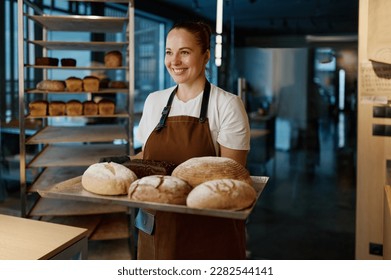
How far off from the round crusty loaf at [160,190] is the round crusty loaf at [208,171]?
4cm

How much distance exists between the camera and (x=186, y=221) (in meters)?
1.28

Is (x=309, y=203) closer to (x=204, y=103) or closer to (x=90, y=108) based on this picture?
(x=90, y=108)

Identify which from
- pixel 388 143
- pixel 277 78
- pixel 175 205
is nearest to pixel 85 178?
pixel 175 205

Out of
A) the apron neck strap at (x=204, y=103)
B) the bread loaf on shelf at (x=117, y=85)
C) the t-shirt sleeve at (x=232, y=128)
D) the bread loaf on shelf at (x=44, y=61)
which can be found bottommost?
the t-shirt sleeve at (x=232, y=128)

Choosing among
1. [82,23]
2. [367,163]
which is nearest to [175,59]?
[82,23]

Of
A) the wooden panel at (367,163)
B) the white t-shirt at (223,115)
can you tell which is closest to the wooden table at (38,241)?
the white t-shirt at (223,115)

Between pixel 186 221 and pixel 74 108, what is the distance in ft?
4.45

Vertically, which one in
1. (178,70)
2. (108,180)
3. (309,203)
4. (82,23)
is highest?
(82,23)

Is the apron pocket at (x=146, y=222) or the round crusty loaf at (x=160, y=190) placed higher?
the round crusty loaf at (x=160, y=190)

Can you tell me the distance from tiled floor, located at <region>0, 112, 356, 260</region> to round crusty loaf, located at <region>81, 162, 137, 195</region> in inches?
65.2

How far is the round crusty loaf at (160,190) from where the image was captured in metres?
0.95

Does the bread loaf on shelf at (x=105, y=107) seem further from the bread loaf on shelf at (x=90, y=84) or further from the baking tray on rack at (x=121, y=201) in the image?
the baking tray on rack at (x=121, y=201)

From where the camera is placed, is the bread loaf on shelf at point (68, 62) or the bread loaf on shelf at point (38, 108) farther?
the bread loaf on shelf at point (68, 62)
